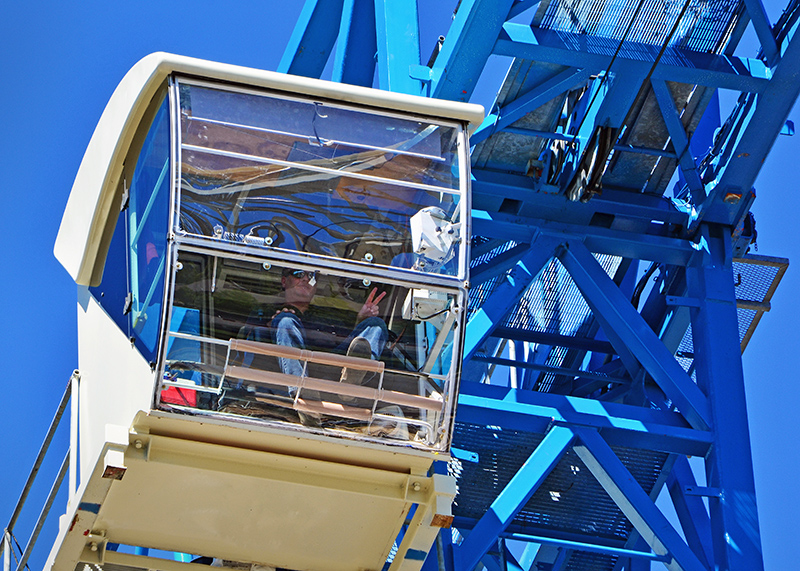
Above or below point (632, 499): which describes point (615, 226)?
above

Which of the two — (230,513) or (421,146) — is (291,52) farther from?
(230,513)

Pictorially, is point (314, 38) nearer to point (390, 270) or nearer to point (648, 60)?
point (648, 60)

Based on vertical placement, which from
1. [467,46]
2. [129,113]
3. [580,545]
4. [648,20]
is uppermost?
[648,20]

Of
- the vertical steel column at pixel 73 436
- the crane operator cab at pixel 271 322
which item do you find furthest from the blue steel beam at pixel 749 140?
the vertical steel column at pixel 73 436

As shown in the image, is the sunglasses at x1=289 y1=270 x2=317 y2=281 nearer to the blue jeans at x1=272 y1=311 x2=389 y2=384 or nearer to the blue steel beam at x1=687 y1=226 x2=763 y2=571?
the blue jeans at x1=272 y1=311 x2=389 y2=384

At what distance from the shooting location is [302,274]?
8195mm

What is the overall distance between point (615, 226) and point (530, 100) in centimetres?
203

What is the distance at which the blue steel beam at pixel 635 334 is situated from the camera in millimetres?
12664

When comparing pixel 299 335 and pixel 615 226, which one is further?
pixel 615 226

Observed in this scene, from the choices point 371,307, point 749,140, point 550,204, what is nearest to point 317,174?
point 371,307

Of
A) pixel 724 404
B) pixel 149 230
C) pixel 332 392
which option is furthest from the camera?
pixel 724 404

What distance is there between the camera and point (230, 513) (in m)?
8.84

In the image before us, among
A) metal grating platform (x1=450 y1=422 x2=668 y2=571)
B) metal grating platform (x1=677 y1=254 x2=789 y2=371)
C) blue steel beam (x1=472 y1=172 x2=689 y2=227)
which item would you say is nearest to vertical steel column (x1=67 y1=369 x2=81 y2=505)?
metal grating platform (x1=450 y1=422 x2=668 y2=571)

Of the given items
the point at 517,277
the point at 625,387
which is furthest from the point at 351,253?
the point at 625,387
